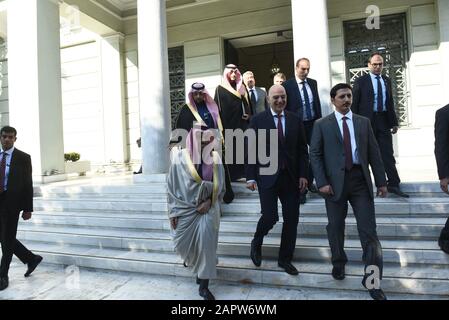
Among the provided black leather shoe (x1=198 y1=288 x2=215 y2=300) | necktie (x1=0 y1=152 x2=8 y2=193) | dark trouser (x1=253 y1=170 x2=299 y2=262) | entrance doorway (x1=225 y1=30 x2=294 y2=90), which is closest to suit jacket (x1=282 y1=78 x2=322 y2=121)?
dark trouser (x1=253 y1=170 x2=299 y2=262)

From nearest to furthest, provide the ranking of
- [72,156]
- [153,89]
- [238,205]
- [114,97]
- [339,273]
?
[339,273], [238,205], [153,89], [72,156], [114,97]

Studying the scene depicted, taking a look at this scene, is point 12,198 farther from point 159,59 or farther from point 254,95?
point 254,95

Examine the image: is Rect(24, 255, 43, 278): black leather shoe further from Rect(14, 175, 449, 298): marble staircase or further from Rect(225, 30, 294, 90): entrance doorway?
Rect(225, 30, 294, 90): entrance doorway

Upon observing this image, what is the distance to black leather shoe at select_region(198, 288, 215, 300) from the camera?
3596 millimetres

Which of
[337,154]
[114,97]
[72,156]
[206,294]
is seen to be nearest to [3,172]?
[206,294]

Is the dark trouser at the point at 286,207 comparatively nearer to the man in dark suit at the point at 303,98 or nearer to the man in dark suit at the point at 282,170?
the man in dark suit at the point at 282,170

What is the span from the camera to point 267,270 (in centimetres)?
393

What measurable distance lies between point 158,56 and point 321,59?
10.3 feet

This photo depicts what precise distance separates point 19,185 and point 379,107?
4868 mm

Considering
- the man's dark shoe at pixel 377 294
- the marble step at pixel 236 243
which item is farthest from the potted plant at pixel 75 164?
the man's dark shoe at pixel 377 294

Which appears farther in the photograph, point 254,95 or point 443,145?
point 254,95
